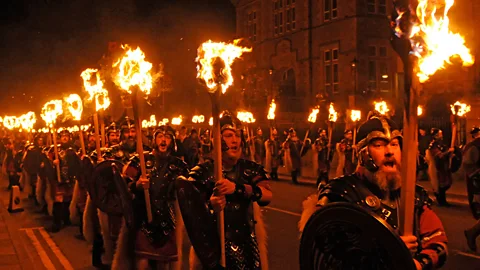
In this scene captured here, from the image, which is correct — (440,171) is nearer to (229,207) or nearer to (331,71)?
(229,207)

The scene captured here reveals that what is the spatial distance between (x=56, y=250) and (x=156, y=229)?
437 centimetres

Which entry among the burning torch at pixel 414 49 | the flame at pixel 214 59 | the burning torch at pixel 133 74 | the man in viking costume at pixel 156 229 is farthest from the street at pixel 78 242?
the burning torch at pixel 414 49

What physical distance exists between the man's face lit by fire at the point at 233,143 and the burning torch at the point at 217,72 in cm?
71

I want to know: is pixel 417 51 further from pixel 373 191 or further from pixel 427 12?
pixel 373 191

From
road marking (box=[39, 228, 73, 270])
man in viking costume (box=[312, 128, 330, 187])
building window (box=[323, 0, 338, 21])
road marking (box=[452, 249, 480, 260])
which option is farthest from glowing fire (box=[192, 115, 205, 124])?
road marking (box=[452, 249, 480, 260])

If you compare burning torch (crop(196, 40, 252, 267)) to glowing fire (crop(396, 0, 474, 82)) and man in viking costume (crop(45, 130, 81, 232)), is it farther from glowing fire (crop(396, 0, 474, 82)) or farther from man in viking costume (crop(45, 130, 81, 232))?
man in viking costume (crop(45, 130, 81, 232))

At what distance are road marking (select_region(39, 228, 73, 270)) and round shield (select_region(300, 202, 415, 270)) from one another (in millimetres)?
6104

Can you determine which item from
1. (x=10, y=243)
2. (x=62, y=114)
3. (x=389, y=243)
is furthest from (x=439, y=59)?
(x=62, y=114)

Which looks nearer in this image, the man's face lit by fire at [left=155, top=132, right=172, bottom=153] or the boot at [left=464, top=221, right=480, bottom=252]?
the man's face lit by fire at [left=155, top=132, right=172, bottom=153]

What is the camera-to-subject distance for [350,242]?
327 cm

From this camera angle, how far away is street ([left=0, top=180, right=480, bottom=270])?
28.4 feet

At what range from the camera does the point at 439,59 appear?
3.00m

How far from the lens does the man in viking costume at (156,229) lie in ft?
20.7

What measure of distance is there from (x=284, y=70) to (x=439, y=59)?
135ft
